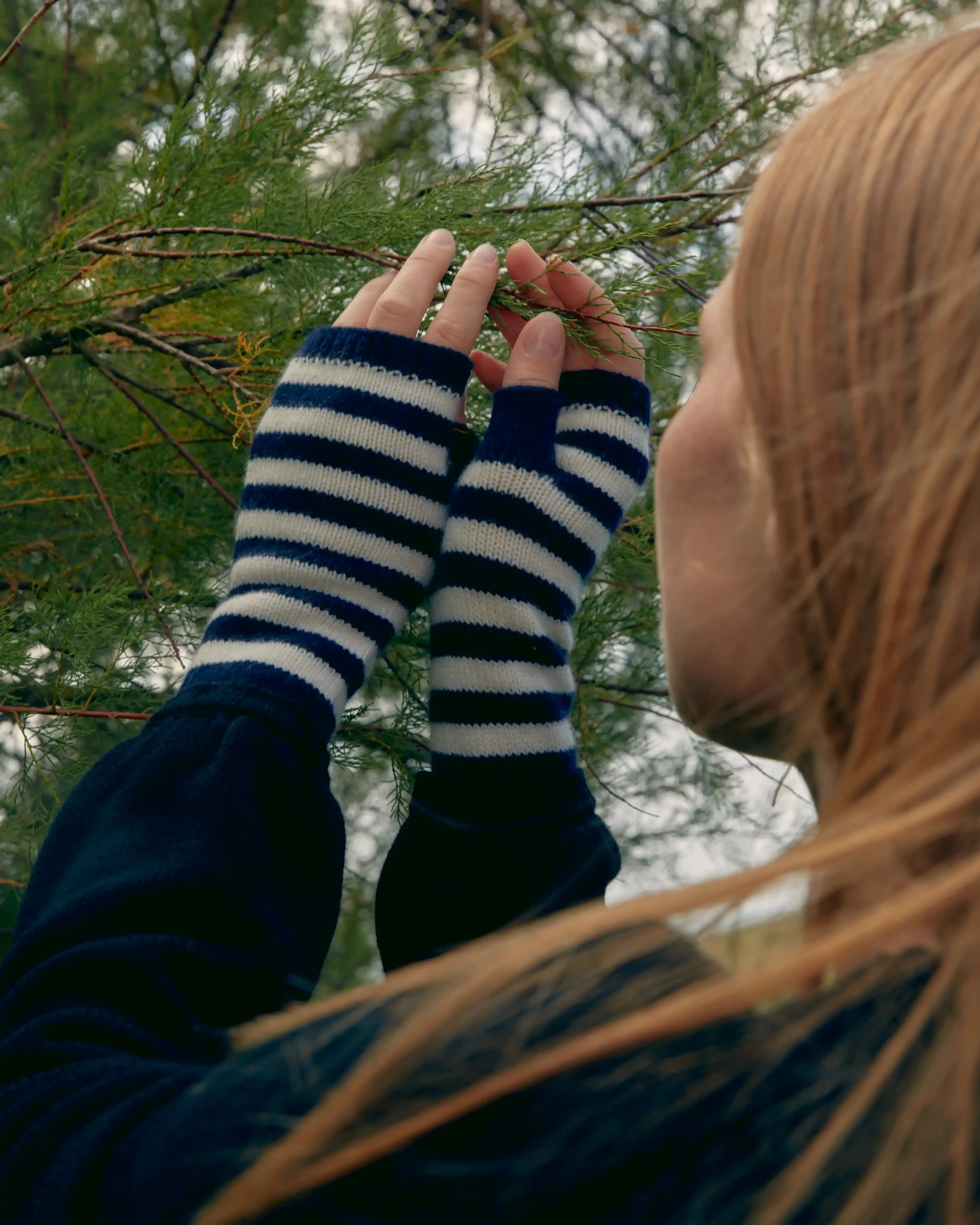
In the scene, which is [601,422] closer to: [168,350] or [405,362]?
[405,362]

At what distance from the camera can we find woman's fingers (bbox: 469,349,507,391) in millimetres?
843

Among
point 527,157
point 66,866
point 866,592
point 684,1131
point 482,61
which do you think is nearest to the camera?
point 684,1131

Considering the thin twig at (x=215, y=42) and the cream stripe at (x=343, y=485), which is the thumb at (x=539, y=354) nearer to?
the cream stripe at (x=343, y=485)

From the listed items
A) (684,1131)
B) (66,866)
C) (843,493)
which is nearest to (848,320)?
(843,493)

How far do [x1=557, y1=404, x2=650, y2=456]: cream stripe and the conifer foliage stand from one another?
0.16ft

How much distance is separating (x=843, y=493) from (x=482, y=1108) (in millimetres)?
322

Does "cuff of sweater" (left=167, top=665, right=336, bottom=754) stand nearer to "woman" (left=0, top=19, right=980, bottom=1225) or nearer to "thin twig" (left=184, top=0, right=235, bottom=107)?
"woman" (left=0, top=19, right=980, bottom=1225)

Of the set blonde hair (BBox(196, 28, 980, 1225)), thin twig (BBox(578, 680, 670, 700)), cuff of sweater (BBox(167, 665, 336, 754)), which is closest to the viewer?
blonde hair (BBox(196, 28, 980, 1225))

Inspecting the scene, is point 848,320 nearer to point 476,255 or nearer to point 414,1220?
point 476,255

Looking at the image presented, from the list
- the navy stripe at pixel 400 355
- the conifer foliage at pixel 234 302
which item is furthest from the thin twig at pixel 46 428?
the navy stripe at pixel 400 355

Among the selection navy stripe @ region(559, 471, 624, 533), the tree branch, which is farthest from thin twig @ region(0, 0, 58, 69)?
navy stripe @ region(559, 471, 624, 533)

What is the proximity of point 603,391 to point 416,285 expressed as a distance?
0.16 meters

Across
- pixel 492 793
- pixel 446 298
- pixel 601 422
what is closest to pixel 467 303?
pixel 446 298

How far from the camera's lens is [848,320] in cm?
52
